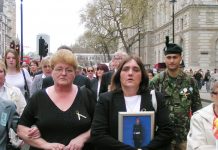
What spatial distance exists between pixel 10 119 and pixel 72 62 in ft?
2.72

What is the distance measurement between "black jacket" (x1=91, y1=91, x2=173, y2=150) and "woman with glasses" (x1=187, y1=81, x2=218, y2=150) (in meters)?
0.22

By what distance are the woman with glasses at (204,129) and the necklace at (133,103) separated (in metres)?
0.54

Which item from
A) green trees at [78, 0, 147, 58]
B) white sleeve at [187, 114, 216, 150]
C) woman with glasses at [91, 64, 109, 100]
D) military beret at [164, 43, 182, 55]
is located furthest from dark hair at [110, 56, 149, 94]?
green trees at [78, 0, 147, 58]

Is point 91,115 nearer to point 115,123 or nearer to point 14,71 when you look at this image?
point 115,123

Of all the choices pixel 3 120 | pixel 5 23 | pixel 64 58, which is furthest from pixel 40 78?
pixel 5 23

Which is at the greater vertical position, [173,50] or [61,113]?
[173,50]

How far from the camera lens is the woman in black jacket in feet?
12.9

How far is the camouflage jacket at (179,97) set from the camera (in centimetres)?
564

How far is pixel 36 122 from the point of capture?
13.2 feet

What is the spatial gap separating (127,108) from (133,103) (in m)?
0.08

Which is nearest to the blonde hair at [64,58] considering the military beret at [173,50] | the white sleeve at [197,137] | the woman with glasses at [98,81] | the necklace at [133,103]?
the necklace at [133,103]

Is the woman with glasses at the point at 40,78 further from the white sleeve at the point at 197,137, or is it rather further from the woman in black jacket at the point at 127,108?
the white sleeve at the point at 197,137

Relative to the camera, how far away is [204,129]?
3938 millimetres

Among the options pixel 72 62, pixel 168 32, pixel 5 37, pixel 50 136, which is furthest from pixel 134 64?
pixel 5 37
